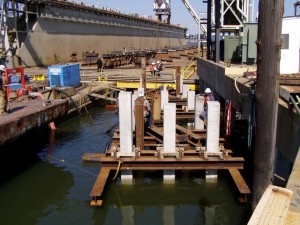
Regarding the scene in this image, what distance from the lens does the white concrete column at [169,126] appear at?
1032 cm

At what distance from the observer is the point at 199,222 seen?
351 inches

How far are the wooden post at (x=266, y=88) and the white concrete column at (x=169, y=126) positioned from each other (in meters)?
3.99

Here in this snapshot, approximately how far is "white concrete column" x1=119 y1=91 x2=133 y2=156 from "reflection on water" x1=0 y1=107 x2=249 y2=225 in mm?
1455

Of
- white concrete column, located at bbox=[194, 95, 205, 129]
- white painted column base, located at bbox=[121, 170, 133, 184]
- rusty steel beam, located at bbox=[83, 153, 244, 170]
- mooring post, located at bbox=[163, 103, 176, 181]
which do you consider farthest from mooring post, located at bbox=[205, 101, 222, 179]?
white concrete column, located at bbox=[194, 95, 205, 129]

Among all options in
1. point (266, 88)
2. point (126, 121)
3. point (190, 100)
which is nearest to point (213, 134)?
point (126, 121)

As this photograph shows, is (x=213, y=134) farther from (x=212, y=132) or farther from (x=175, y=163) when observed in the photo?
(x=175, y=163)

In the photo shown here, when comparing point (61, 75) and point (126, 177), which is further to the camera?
point (61, 75)

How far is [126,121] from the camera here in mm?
10289

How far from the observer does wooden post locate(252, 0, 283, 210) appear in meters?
5.78

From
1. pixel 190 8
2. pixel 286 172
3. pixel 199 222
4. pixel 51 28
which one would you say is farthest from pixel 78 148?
pixel 51 28

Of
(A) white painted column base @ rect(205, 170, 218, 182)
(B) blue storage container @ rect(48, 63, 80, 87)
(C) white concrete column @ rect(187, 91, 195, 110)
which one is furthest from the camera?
(B) blue storage container @ rect(48, 63, 80, 87)

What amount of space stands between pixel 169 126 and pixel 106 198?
9.34ft

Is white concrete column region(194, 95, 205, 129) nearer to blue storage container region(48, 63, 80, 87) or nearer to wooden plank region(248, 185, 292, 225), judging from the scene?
wooden plank region(248, 185, 292, 225)

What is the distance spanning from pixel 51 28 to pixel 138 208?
1490 inches
